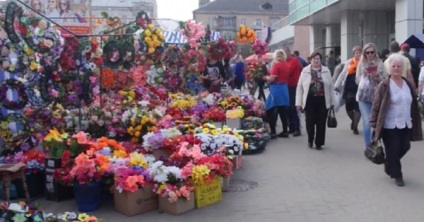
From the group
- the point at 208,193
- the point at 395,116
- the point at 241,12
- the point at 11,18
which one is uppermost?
the point at 241,12

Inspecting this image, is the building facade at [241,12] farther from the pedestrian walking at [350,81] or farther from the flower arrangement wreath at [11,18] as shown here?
the flower arrangement wreath at [11,18]

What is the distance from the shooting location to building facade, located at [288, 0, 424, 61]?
57.5 ft

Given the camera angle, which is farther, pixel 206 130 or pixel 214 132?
pixel 206 130

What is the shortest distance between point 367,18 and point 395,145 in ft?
60.6

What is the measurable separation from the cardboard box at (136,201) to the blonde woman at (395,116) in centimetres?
280

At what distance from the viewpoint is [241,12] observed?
75062 millimetres

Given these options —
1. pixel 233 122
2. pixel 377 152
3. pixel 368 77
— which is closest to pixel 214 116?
pixel 233 122

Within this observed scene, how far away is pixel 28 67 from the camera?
21.3ft

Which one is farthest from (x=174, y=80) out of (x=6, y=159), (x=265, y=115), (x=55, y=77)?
(x=6, y=159)

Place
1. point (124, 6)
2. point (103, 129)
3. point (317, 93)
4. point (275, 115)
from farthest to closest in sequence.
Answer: point (124, 6), point (275, 115), point (317, 93), point (103, 129)

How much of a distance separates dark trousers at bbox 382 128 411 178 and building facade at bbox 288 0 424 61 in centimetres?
1235

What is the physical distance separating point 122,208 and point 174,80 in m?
6.40

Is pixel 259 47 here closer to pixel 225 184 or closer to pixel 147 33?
pixel 147 33

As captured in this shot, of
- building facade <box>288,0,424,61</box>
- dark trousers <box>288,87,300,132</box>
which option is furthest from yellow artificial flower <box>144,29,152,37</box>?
building facade <box>288,0,424,61</box>
